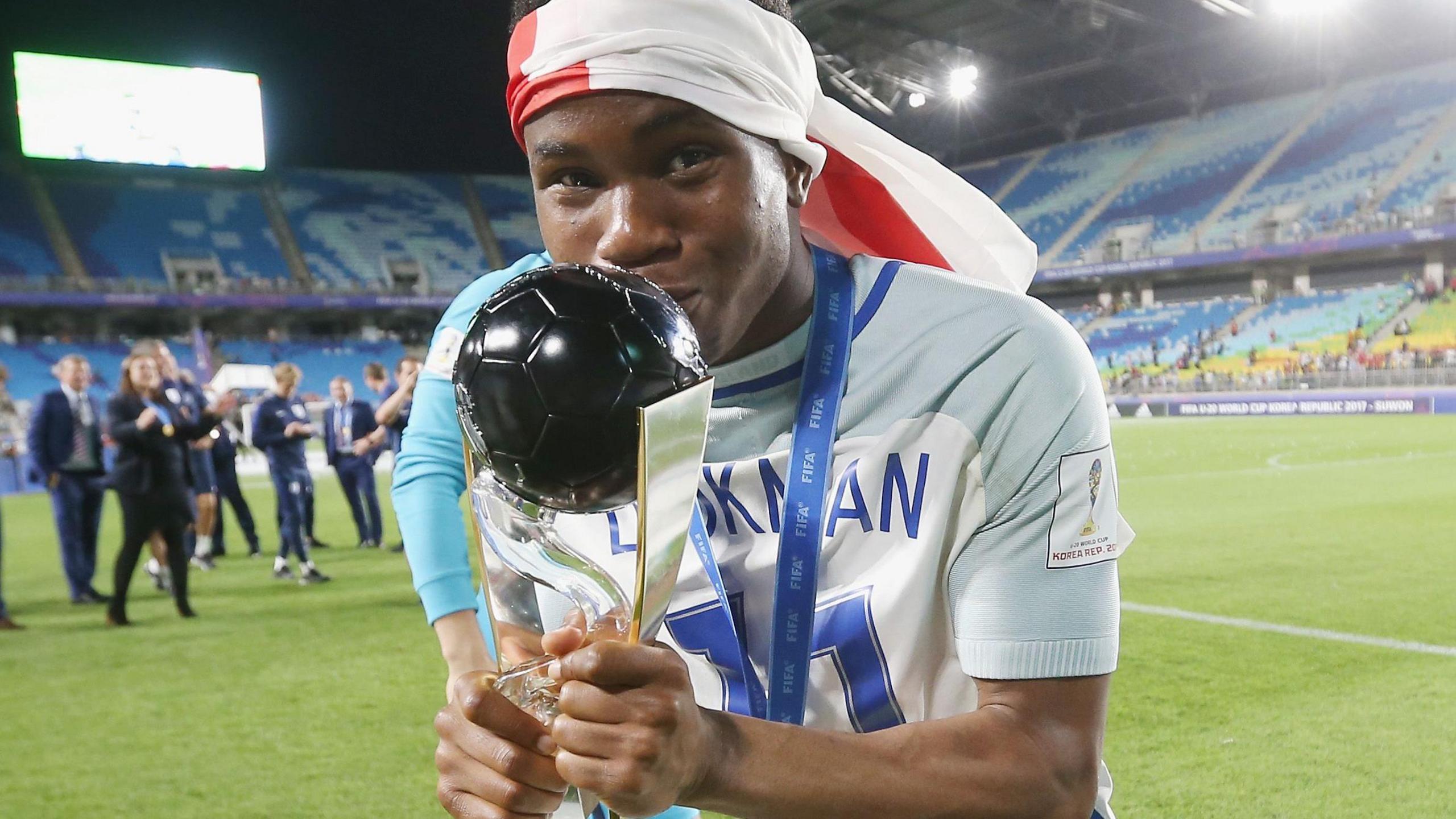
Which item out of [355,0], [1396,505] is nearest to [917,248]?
[1396,505]

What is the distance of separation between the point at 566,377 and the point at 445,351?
1239mm

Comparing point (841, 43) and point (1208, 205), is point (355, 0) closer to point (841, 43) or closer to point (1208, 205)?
point (841, 43)

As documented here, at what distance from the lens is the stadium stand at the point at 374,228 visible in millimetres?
35062

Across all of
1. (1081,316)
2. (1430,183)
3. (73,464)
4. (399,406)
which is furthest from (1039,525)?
(1081,316)

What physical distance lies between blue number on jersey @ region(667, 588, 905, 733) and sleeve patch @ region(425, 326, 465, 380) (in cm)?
72

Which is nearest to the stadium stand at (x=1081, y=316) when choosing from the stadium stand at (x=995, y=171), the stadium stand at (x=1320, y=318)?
the stadium stand at (x=995, y=171)

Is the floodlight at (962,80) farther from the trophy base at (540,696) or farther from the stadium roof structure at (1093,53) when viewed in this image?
the trophy base at (540,696)

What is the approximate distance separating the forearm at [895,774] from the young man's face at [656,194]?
1.50 ft

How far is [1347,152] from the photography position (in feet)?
96.1

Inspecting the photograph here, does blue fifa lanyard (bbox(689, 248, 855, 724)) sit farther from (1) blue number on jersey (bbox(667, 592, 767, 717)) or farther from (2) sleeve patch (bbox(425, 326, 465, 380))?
(2) sleeve patch (bbox(425, 326, 465, 380))

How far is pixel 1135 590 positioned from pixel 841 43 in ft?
69.5

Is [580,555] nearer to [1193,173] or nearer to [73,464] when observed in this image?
[73,464]

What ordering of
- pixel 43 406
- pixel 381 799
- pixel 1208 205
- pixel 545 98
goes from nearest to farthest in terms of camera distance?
pixel 545 98 < pixel 381 799 < pixel 43 406 < pixel 1208 205

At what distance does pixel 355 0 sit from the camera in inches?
1061
